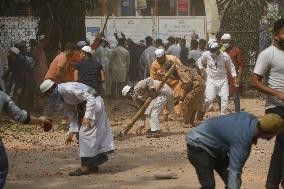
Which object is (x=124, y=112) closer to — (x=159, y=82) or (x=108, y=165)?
(x=159, y=82)

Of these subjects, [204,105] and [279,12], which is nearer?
[204,105]

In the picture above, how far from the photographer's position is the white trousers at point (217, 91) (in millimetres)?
14680

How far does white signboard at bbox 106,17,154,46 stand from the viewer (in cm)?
2741

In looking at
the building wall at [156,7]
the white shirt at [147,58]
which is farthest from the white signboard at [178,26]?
the building wall at [156,7]

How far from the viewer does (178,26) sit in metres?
28.2

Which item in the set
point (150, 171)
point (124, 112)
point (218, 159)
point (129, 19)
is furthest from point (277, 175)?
point (129, 19)

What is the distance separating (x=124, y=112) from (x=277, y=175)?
10283 millimetres

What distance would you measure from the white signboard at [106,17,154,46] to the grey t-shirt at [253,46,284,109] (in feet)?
65.8

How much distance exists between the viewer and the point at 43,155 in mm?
11461

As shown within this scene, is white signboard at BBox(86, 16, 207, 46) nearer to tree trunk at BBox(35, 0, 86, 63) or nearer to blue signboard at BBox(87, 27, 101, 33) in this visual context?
blue signboard at BBox(87, 27, 101, 33)

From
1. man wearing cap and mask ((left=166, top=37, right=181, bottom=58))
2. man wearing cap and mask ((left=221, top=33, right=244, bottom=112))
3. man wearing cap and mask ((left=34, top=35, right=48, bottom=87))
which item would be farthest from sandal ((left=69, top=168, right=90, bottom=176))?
man wearing cap and mask ((left=166, top=37, right=181, bottom=58))

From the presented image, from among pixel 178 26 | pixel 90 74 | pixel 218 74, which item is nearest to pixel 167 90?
pixel 218 74

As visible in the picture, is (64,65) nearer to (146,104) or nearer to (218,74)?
(146,104)

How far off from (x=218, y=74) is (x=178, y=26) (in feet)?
45.1
